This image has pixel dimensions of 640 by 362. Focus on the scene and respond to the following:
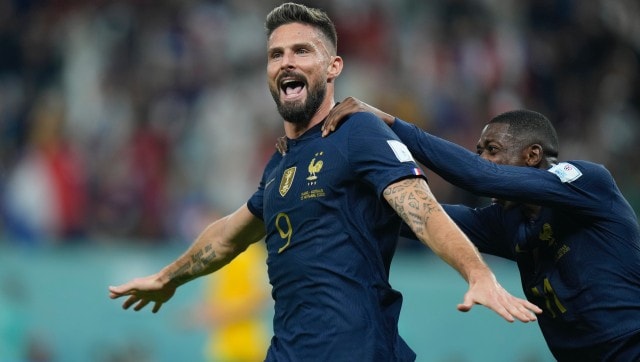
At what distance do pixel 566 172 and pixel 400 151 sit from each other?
2.92 feet

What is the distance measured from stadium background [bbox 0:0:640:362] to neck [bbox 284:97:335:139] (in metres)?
5.03

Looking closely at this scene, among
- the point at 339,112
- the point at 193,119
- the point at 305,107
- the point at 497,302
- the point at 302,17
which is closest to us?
the point at 497,302

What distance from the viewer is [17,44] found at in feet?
46.3

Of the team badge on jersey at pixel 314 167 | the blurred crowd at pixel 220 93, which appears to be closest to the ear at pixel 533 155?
the team badge on jersey at pixel 314 167

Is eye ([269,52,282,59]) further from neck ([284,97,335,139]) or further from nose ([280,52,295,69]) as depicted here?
neck ([284,97,335,139])

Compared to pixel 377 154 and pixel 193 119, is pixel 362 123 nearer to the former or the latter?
pixel 377 154

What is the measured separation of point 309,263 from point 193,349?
6.06 meters

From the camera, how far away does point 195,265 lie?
20.8 feet

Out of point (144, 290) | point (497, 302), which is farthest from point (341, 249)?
point (144, 290)

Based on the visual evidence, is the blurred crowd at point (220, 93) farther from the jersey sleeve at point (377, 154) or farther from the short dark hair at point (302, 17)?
the jersey sleeve at point (377, 154)

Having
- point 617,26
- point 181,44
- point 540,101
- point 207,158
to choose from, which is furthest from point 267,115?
point 617,26

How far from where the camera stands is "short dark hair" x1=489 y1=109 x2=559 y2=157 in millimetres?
5727

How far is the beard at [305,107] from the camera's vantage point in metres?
5.41

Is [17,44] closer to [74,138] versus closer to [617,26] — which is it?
[74,138]
